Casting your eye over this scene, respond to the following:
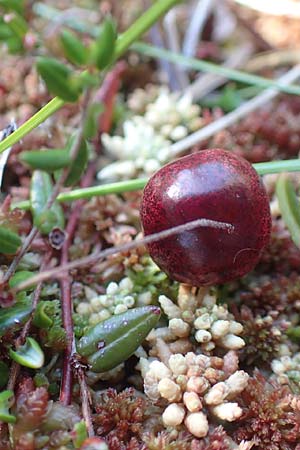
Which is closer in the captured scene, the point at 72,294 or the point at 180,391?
the point at 180,391

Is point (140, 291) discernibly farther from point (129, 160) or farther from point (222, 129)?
point (222, 129)

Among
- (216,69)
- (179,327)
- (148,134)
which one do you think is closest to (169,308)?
(179,327)

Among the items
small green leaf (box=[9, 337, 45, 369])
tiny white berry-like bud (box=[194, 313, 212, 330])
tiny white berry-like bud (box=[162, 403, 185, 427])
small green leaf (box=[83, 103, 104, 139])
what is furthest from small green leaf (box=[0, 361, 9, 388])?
small green leaf (box=[83, 103, 104, 139])

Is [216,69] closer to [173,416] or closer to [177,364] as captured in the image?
[177,364]

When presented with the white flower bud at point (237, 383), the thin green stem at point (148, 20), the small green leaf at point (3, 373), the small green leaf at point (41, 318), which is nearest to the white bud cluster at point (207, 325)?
the white flower bud at point (237, 383)

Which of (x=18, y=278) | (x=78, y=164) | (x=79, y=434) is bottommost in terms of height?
(x=79, y=434)

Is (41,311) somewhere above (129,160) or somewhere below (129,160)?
above

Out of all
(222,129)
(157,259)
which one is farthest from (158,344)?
(222,129)

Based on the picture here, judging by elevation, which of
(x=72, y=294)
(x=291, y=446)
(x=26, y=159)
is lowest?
(x=291, y=446)
